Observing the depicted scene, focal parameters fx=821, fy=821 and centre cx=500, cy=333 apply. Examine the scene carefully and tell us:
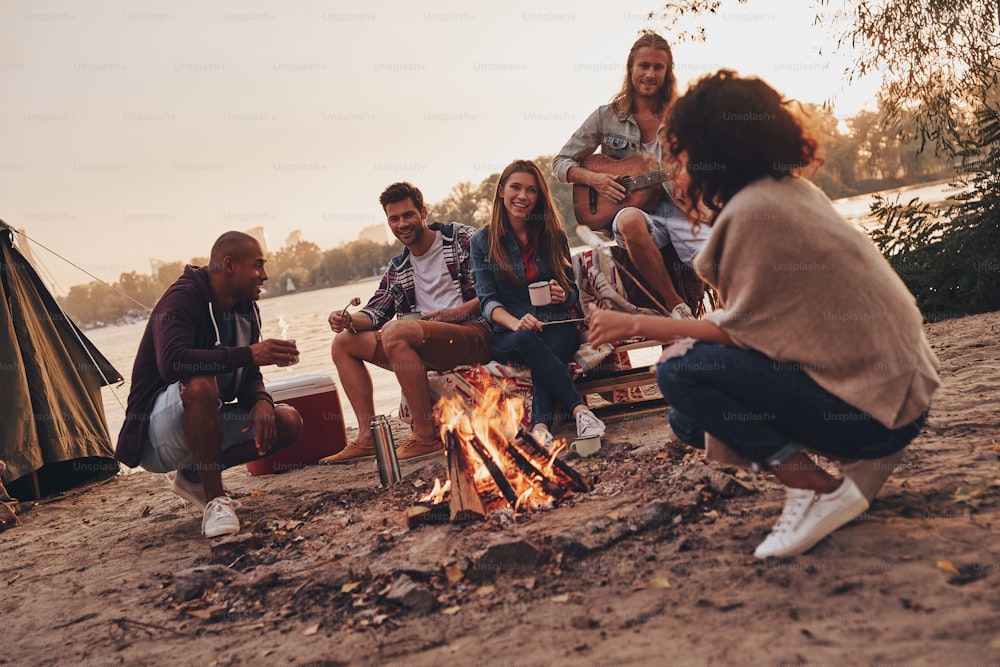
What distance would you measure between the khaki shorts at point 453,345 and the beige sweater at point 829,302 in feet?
9.64

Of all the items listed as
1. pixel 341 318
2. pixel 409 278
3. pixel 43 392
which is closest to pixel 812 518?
pixel 341 318

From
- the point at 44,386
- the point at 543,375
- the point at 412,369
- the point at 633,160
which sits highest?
the point at 633,160

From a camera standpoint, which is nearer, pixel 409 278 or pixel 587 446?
pixel 587 446

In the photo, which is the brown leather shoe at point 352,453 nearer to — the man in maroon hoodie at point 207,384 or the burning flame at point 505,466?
the man in maroon hoodie at point 207,384

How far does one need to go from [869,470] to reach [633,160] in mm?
3344

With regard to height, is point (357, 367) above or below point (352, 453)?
above

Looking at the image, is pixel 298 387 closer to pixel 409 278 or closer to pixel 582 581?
pixel 409 278

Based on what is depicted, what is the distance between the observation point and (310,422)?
565 centimetres

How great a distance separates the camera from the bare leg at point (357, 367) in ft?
Result: 17.9

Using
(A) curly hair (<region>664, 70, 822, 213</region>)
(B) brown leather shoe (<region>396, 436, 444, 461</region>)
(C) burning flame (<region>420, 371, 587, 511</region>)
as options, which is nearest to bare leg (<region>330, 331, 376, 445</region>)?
(B) brown leather shoe (<region>396, 436, 444, 461</region>)

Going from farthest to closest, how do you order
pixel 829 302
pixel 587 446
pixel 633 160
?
pixel 633 160
pixel 587 446
pixel 829 302

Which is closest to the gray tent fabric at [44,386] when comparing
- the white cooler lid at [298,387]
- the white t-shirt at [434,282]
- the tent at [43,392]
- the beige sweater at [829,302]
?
the tent at [43,392]

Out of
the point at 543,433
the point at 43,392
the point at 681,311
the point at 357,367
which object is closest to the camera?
the point at 543,433

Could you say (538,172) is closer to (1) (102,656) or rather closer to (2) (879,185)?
(1) (102,656)
